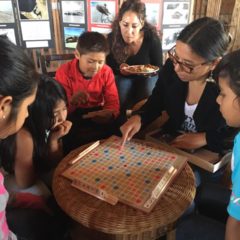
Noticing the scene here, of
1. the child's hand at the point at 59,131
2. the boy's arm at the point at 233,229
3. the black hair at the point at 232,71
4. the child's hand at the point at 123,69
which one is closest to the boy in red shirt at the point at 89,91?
the child's hand at the point at 123,69

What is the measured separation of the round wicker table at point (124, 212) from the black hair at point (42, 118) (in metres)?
0.30

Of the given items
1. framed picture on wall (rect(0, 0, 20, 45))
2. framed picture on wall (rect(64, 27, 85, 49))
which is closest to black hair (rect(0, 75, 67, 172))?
framed picture on wall (rect(0, 0, 20, 45))

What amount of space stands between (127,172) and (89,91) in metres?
0.98

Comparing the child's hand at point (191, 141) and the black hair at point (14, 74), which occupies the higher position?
the black hair at point (14, 74)

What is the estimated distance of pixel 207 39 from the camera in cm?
117

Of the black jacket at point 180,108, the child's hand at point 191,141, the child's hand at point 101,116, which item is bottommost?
the child's hand at point 101,116

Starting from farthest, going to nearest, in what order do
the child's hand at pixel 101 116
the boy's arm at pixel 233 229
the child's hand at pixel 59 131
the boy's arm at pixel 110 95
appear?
the boy's arm at pixel 110 95 → the child's hand at pixel 101 116 → the child's hand at pixel 59 131 → the boy's arm at pixel 233 229

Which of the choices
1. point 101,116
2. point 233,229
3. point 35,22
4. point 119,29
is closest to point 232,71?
point 233,229

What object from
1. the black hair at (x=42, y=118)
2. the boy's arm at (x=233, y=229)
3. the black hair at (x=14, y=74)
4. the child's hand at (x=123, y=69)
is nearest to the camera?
the black hair at (x=14, y=74)

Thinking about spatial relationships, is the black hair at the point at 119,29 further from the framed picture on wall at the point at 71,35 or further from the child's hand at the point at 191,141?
the child's hand at the point at 191,141

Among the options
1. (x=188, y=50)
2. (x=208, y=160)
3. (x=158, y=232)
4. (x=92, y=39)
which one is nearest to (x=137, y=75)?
(x=92, y=39)

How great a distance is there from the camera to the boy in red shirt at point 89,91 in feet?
5.64

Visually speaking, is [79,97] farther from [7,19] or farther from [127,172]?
[7,19]

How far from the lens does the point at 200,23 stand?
46.9 inches
